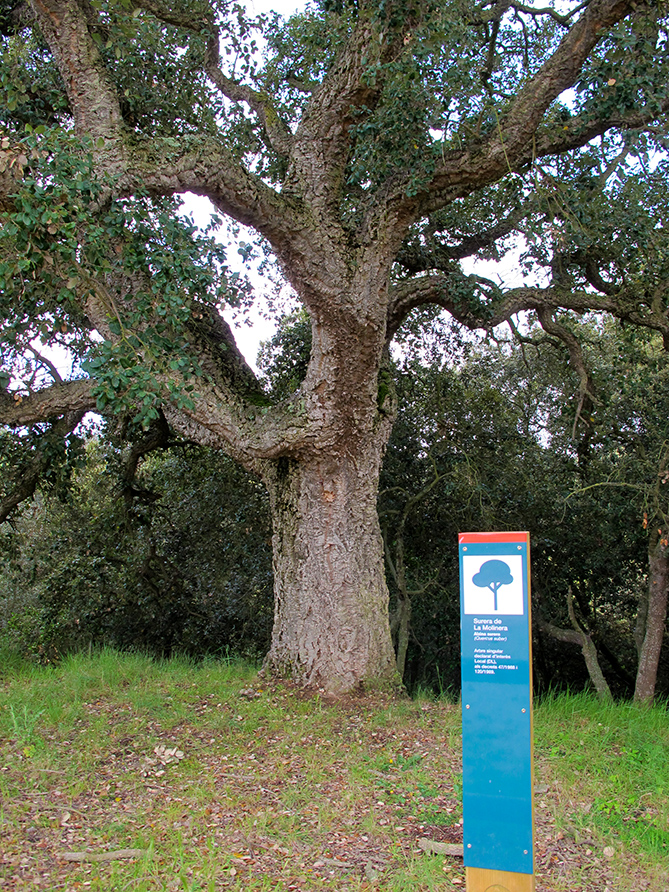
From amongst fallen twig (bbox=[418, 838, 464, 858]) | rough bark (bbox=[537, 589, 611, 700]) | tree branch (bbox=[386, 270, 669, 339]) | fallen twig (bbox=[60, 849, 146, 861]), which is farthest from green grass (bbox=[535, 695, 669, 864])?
tree branch (bbox=[386, 270, 669, 339])

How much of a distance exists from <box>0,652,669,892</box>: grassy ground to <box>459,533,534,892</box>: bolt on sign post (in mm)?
516

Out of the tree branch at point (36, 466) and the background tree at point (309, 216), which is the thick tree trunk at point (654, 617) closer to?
the background tree at point (309, 216)

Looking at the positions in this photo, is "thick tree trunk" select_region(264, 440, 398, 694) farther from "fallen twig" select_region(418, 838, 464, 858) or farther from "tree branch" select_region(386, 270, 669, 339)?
"fallen twig" select_region(418, 838, 464, 858)

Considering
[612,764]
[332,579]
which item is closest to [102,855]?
[332,579]

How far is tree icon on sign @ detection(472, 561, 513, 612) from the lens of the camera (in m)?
2.99

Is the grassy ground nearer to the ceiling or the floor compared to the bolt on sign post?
nearer to the floor

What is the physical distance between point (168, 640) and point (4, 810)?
Result: 728 centimetres

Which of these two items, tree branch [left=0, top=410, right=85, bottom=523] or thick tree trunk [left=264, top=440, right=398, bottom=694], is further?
tree branch [left=0, top=410, right=85, bottom=523]

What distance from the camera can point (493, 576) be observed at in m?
3.02

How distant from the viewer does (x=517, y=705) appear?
9.59ft

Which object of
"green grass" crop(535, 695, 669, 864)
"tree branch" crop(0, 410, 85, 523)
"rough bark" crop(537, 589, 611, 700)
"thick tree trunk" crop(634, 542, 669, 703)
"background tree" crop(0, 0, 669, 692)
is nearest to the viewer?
"green grass" crop(535, 695, 669, 864)

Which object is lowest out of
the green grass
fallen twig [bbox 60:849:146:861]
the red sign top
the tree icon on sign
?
fallen twig [bbox 60:849:146:861]

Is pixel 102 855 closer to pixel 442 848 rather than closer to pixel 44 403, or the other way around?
pixel 442 848

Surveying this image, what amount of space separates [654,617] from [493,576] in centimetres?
553
